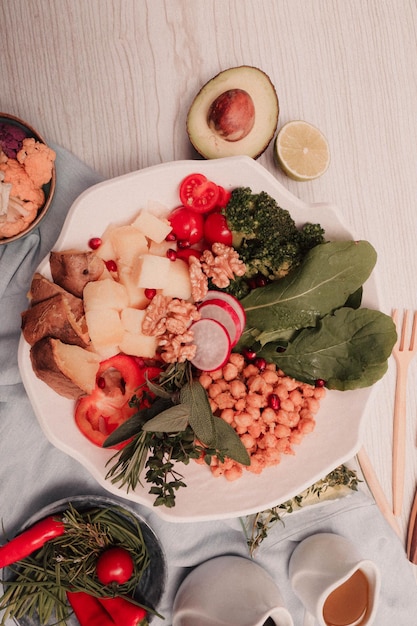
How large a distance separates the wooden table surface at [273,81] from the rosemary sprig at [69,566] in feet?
2.98

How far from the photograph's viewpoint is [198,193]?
170 cm

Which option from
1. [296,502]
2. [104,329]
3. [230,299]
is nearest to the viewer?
[104,329]

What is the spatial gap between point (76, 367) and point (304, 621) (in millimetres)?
1217

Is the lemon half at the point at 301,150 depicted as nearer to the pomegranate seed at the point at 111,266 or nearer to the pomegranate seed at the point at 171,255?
the pomegranate seed at the point at 171,255

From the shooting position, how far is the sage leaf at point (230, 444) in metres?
1.61

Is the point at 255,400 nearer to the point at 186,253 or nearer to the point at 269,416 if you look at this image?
the point at 269,416

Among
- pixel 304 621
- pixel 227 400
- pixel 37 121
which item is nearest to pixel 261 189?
pixel 227 400

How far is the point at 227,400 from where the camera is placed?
1.72 metres

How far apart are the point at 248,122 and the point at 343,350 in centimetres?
79

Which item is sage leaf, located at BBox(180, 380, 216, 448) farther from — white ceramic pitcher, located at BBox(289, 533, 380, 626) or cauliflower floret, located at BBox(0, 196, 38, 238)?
cauliflower floret, located at BBox(0, 196, 38, 238)

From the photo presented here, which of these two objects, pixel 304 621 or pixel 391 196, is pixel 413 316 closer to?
pixel 391 196

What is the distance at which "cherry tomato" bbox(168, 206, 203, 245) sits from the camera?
174 centimetres

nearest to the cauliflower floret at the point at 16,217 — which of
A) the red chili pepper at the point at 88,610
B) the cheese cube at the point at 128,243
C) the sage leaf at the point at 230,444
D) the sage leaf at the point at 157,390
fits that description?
the cheese cube at the point at 128,243

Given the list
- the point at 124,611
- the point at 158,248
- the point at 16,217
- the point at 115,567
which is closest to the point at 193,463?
the point at 115,567
